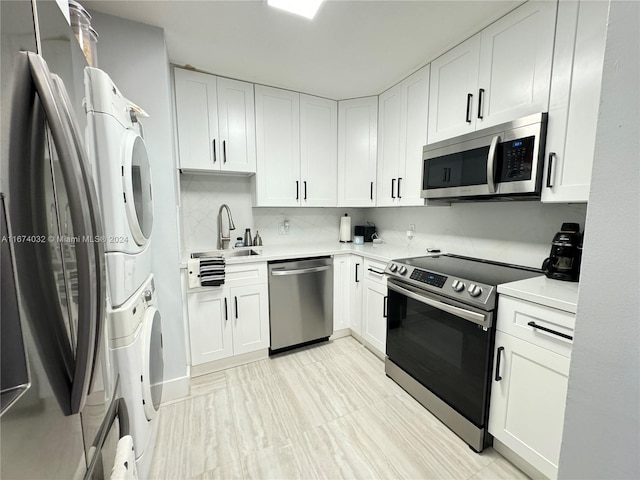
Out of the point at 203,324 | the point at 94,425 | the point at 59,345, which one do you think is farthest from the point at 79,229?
the point at 203,324

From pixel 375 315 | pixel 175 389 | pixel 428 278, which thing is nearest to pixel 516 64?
pixel 428 278

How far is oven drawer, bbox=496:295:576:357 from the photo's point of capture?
1.15 metres

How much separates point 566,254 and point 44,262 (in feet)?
6.74

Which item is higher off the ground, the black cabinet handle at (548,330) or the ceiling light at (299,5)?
the ceiling light at (299,5)

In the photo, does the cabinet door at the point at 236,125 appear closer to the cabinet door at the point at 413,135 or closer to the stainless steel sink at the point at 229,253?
the stainless steel sink at the point at 229,253

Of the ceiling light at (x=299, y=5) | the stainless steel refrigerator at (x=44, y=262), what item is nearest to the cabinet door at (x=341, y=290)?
the ceiling light at (x=299, y=5)

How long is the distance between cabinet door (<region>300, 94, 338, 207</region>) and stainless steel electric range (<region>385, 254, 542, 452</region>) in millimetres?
1221

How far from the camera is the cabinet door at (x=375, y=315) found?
2264 millimetres

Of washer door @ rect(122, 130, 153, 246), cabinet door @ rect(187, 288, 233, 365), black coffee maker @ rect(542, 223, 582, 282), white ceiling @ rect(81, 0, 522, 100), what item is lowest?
cabinet door @ rect(187, 288, 233, 365)

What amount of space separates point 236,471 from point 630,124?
1.95 meters

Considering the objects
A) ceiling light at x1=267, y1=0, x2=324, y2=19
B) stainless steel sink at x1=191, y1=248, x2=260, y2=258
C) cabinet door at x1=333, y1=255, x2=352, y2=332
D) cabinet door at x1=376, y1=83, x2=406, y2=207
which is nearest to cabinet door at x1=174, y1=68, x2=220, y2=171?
stainless steel sink at x1=191, y1=248, x2=260, y2=258

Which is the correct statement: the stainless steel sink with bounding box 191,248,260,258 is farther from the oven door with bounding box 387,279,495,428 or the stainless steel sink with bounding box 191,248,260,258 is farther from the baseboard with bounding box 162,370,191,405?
the oven door with bounding box 387,279,495,428

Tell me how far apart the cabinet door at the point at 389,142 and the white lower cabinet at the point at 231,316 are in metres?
1.41

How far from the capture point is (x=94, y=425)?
0.68 m
